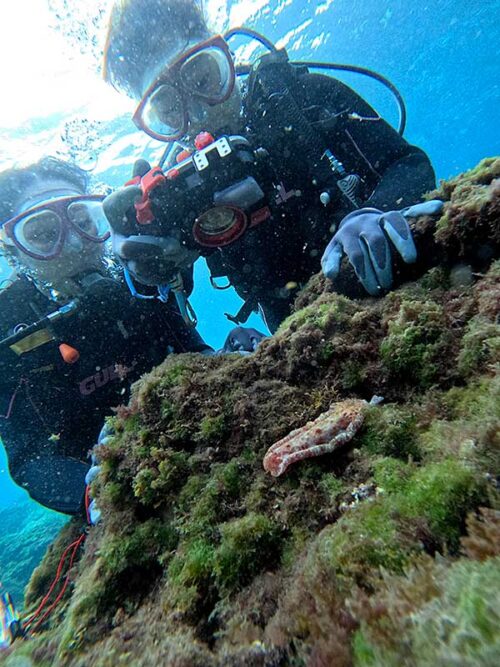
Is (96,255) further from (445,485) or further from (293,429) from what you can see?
(445,485)

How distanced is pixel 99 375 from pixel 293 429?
149 inches

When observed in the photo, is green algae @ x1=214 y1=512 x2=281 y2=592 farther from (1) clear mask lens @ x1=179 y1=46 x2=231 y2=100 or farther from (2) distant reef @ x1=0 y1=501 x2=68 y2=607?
(2) distant reef @ x1=0 y1=501 x2=68 y2=607

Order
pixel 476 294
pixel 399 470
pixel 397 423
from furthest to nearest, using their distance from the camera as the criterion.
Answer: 1. pixel 476 294
2. pixel 397 423
3. pixel 399 470

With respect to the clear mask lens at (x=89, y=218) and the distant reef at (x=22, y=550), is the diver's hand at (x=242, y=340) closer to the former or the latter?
the clear mask lens at (x=89, y=218)

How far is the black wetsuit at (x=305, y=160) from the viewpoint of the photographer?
13.0 feet

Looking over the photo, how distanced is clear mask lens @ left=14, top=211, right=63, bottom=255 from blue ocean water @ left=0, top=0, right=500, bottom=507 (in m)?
1.46

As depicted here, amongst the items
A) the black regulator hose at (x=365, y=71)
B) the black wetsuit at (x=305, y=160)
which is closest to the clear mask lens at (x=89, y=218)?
the black wetsuit at (x=305, y=160)

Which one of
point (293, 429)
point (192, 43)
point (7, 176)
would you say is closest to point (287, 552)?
Result: point (293, 429)

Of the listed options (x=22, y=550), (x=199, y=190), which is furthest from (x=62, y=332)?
(x=22, y=550)

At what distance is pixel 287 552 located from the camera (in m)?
1.48

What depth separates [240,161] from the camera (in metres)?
3.29

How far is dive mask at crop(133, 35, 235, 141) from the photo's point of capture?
4.04 metres

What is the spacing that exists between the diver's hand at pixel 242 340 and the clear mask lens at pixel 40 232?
3.25 meters

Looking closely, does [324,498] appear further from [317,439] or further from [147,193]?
[147,193]
